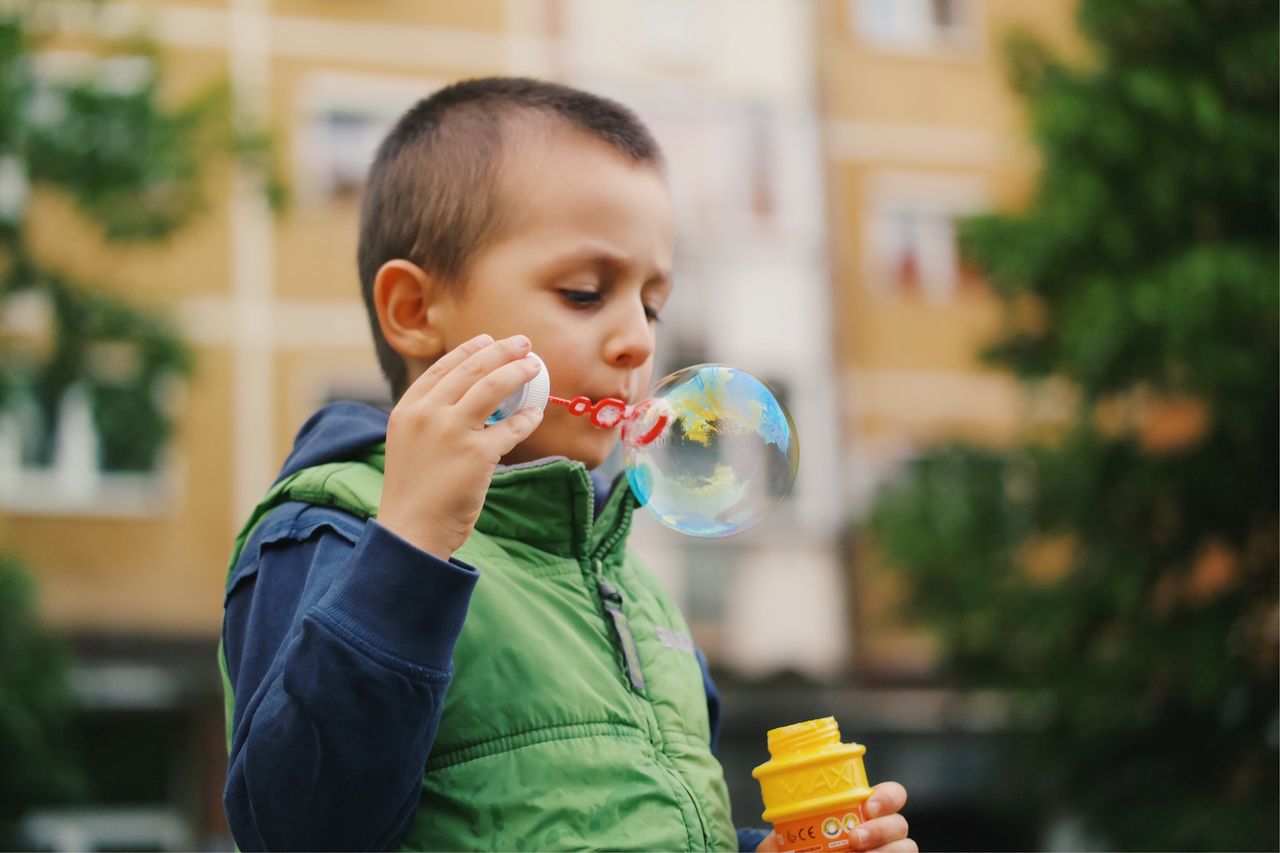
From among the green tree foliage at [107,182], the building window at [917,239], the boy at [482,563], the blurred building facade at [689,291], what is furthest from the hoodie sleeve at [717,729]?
the building window at [917,239]

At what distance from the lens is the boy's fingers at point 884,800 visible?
1.51 metres

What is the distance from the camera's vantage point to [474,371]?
4.41ft

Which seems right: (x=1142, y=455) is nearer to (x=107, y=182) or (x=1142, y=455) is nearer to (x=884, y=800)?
(x=107, y=182)

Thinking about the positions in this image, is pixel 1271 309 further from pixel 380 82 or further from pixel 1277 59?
pixel 380 82

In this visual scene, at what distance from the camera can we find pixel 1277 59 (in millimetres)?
7785

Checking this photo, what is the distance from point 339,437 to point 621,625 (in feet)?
1.20

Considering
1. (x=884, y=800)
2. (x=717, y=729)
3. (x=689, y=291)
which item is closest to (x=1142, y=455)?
(x=689, y=291)

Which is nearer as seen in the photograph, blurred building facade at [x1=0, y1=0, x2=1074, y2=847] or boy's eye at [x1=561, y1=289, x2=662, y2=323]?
boy's eye at [x1=561, y1=289, x2=662, y2=323]

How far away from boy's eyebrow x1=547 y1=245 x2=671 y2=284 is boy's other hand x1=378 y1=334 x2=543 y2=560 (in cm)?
24

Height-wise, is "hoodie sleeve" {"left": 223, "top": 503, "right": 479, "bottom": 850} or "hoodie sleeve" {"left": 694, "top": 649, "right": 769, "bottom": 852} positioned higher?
"hoodie sleeve" {"left": 223, "top": 503, "right": 479, "bottom": 850}

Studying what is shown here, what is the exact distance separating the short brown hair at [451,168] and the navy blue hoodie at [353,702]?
431 mm

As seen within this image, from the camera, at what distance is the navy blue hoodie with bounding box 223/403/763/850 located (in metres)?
1.27

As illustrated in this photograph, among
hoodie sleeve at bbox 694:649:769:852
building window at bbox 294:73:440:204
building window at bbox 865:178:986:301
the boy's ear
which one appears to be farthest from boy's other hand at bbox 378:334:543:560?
building window at bbox 865:178:986:301

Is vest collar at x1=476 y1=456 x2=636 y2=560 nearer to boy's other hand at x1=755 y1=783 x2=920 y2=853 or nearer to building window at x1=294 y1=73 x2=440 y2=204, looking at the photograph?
boy's other hand at x1=755 y1=783 x2=920 y2=853
